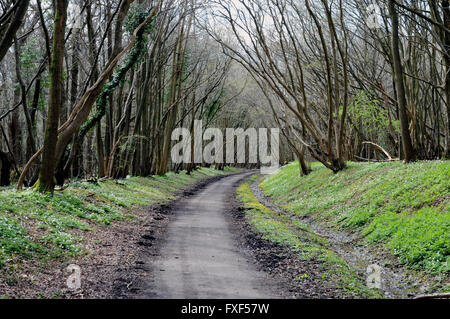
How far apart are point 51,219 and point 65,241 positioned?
142cm

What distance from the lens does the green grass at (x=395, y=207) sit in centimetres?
795

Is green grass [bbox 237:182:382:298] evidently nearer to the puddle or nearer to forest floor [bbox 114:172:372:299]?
forest floor [bbox 114:172:372:299]

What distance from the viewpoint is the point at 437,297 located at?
5.59 m

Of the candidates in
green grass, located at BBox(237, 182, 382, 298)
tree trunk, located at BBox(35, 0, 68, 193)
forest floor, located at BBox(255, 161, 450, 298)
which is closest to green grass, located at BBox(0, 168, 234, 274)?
tree trunk, located at BBox(35, 0, 68, 193)

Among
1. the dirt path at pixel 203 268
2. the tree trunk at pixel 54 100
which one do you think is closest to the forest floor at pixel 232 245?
the dirt path at pixel 203 268

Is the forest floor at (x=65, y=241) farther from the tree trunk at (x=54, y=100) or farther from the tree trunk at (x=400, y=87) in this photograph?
the tree trunk at (x=400, y=87)

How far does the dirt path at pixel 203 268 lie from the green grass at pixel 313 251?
3.17 ft

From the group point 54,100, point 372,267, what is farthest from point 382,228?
point 54,100

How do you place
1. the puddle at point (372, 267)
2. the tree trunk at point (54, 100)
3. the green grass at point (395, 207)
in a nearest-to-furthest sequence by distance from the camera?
the puddle at point (372, 267) → the green grass at point (395, 207) → the tree trunk at point (54, 100)

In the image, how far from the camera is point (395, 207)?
10836 millimetres

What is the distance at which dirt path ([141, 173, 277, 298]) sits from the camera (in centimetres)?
591

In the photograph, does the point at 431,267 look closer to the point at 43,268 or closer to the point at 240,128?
the point at 43,268

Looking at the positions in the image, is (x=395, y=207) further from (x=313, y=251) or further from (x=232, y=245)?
(x=232, y=245)
